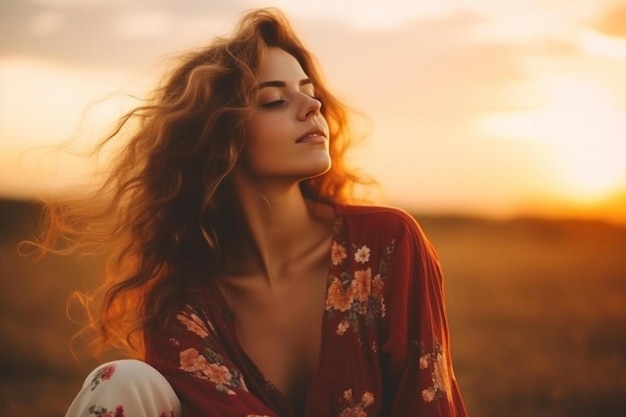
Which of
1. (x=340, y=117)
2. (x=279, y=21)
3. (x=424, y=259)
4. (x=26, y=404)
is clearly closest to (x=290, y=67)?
(x=279, y=21)

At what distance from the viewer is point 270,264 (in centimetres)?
280

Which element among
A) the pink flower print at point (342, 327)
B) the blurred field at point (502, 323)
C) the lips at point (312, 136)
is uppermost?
the lips at point (312, 136)

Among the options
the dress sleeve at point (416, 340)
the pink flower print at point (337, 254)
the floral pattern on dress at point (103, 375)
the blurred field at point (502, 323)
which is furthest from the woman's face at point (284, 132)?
the blurred field at point (502, 323)

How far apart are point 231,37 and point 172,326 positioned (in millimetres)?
837

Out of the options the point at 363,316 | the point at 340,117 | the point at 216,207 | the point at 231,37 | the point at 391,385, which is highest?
the point at 231,37

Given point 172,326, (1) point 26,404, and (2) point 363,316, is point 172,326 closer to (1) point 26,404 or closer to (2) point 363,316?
(2) point 363,316

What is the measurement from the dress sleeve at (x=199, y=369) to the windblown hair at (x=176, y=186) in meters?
0.08

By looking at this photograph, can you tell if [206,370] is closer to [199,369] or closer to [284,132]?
[199,369]

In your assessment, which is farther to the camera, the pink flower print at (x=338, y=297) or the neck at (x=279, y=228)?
the neck at (x=279, y=228)

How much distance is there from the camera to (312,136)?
2662 millimetres

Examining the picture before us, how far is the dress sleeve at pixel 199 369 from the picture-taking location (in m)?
2.47

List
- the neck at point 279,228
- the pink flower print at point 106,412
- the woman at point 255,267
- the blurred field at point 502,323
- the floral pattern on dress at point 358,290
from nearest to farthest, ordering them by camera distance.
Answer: the pink flower print at point 106,412
the woman at point 255,267
the floral pattern on dress at point 358,290
the neck at point 279,228
the blurred field at point 502,323

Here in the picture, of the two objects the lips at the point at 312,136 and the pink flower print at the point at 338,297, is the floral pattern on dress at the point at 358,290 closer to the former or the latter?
the pink flower print at the point at 338,297

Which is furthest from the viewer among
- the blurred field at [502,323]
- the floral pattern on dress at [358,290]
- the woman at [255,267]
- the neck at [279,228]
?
the blurred field at [502,323]
